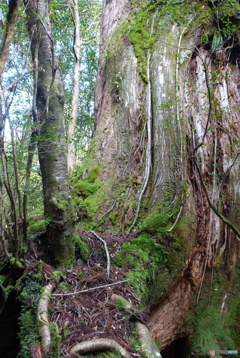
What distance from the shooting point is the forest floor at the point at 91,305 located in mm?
2257

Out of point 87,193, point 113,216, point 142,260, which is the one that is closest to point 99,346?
point 142,260

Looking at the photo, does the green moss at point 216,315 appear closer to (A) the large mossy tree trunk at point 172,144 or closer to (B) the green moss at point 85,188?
(A) the large mossy tree trunk at point 172,144

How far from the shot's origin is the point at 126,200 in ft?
14.6

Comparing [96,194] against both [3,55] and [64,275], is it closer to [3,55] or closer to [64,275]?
[64,275]

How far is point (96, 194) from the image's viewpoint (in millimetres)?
4695

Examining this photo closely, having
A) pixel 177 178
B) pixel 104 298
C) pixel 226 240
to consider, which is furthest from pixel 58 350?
pixel 226 240

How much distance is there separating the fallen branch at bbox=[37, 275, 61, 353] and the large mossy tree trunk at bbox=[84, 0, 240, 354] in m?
1.47

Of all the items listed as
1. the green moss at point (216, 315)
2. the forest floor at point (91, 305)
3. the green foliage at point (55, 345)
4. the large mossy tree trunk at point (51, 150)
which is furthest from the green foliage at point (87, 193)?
the green foliage at point (55, 345)

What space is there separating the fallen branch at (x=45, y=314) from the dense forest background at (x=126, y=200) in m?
0.01

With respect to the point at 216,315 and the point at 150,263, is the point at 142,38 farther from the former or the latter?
the point at 216,315

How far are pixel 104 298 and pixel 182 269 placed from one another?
50.3 inches

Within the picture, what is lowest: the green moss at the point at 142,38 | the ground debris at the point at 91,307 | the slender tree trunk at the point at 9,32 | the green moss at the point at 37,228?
the ground debris at the point at 91,307

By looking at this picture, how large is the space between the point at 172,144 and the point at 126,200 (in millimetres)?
1117

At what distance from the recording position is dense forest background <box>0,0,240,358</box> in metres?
2.47
